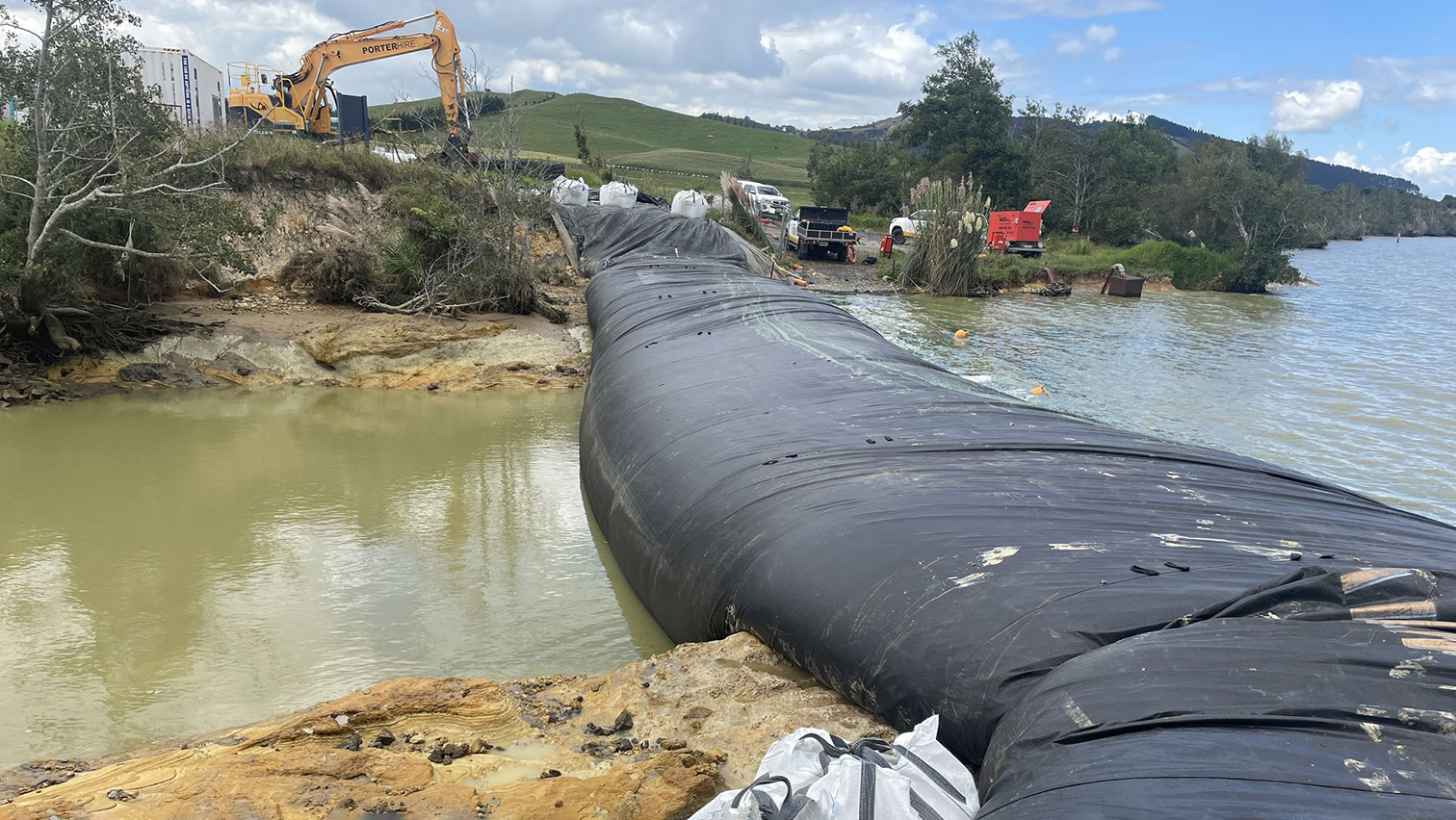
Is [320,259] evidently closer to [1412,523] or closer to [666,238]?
[666,238]

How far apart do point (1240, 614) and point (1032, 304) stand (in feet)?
64.4

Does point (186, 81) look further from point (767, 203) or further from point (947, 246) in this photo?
point (947, 246)

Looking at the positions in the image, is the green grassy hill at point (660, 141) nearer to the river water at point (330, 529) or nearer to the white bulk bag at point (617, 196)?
the white bulk bag at point (617, 196)

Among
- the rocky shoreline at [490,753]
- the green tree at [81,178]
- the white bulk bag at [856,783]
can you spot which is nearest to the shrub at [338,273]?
the green tree at [81,178]

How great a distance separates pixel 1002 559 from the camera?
2973mm

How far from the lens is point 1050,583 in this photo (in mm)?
2760

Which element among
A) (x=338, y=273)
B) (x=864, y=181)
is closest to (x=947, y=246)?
(x=338, y=273)

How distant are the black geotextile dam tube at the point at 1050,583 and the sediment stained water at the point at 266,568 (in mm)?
636

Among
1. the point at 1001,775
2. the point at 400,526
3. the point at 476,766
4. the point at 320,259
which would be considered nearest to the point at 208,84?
the point at 320,259

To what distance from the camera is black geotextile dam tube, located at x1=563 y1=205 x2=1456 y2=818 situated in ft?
6.17

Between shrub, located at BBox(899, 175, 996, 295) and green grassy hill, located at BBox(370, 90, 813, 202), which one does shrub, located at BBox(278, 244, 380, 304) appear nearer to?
shrub, located at BBox(899, 175, 996, 295)

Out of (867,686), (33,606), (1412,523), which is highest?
(1412,523)

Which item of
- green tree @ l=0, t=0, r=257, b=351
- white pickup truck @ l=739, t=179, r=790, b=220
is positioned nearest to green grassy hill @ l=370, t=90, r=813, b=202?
A: white pickup truck @ l=739, t=179, r=790, b=220

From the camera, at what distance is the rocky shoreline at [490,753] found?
8.38 feet
